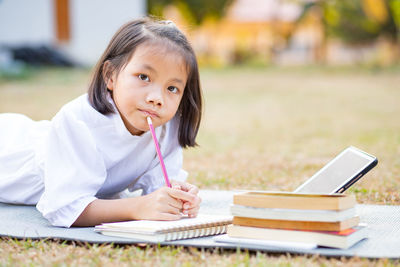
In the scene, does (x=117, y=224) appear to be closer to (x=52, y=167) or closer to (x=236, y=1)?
(x=52, y=167)

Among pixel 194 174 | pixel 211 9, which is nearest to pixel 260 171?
pixel 194 174

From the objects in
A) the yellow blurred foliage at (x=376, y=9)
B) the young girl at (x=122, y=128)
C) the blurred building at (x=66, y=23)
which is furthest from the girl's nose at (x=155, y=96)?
the yellow blurred foliage at (x=376, y=9)

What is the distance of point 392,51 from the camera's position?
61.8 feet

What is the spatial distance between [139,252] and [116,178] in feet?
2.21

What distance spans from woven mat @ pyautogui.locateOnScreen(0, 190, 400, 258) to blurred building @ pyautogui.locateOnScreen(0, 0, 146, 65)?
10494 millimetres

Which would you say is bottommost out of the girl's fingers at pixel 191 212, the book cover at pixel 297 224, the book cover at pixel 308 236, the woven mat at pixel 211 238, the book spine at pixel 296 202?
the woven mat at pixel 211 238

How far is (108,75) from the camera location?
230 cm

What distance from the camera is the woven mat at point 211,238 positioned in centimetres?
178

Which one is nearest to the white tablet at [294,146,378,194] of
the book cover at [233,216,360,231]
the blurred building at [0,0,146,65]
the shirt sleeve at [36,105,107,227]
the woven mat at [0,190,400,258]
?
the woven mat at [0,190,400,258]

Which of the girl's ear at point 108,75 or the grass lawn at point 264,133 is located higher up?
the girl's ear at point 108,75

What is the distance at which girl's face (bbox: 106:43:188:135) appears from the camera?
2111 mm

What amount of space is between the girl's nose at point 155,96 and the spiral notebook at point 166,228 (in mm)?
416

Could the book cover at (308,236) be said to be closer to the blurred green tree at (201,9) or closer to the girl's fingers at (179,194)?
the girl's fingers at (179,194)

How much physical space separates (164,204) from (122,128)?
1.35 ft
